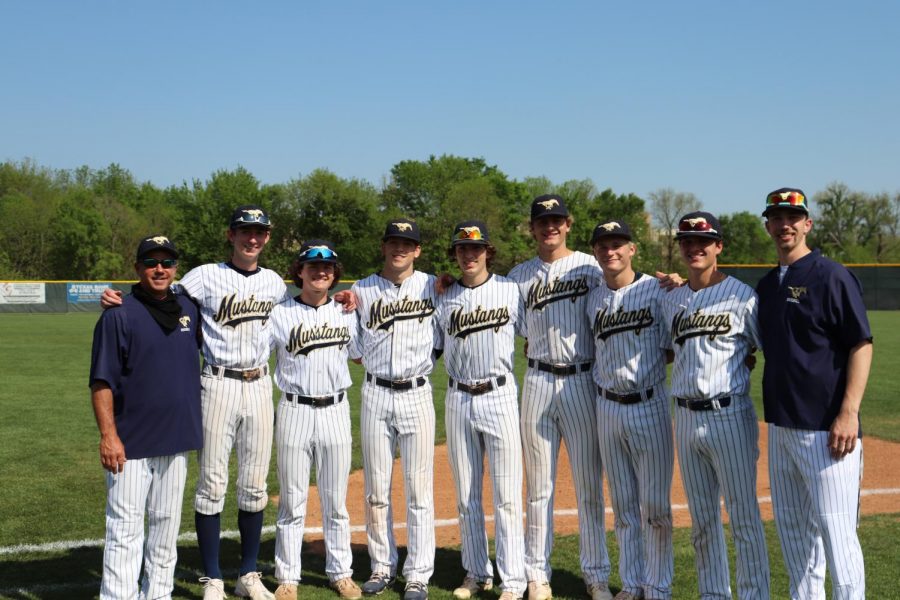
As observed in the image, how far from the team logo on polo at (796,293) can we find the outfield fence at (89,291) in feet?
87.0

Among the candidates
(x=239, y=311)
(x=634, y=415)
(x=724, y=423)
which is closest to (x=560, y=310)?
(x=634, y=415)

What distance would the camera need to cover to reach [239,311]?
411 cm

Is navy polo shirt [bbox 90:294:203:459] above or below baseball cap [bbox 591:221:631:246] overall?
below

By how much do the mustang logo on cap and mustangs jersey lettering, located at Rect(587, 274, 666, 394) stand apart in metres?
0.54

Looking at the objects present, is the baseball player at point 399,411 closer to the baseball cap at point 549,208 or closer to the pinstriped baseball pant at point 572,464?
the pinstriped baseball pant at point 572,464

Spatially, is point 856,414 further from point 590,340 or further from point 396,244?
point 396,244

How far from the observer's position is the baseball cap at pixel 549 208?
4.16 m

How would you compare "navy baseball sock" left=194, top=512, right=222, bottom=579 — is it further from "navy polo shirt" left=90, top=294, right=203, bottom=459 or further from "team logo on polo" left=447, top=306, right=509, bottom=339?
"team logo on polo" left=447, top=306, right=509, bottom=339

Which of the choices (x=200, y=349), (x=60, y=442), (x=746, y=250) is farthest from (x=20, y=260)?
(x=746, y=250)

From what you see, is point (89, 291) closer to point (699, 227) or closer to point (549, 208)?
point (549, 208)

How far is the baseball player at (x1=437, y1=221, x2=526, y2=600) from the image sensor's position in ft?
13.4

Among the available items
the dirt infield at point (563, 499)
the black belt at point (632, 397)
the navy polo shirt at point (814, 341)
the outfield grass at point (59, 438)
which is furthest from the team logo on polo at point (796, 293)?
the dirt infield at point (563, 499)

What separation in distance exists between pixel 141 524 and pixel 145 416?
1.55ft

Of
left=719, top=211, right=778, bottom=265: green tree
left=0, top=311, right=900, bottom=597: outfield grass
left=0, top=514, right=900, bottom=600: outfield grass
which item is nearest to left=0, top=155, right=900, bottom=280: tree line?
left=719, top=211, right=778, bottom=265: green tree
